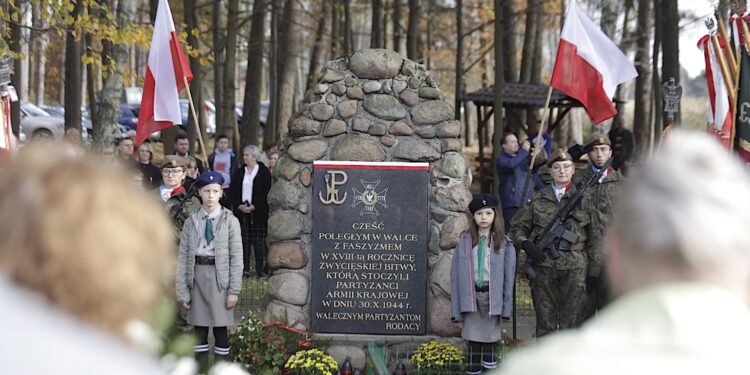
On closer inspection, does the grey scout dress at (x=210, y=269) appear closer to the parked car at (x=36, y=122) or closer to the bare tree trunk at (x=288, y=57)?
the bare tree trunk at (x=288, y=57)

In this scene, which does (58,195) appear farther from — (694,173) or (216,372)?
(694,173)

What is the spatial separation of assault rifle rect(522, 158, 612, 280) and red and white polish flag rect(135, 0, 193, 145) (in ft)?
12.2

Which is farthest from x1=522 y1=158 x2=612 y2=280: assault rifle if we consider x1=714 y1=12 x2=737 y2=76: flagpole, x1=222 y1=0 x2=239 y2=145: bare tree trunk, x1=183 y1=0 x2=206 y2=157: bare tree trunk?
x1=222 y1=0 x2=239 y2=145: bare tree trunk

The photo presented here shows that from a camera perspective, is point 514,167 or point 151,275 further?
point 514,167

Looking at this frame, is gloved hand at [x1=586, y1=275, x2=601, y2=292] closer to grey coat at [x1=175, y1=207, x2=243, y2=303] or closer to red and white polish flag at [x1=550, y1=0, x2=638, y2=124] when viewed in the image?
red and white polish flag at [x1=550, y1=0, x2=638, y2=124]

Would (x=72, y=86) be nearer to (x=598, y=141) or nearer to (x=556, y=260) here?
(x=598, y=141)

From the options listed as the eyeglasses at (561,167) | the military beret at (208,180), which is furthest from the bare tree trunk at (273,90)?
the military beret at (208,180)

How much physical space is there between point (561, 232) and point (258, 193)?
17.1ft

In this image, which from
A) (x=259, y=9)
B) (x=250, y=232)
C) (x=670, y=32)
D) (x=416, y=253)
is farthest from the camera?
(x=259, y=9)

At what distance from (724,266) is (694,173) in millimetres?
165

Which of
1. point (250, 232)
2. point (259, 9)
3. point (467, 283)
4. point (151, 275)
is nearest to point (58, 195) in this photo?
point (151, 275)

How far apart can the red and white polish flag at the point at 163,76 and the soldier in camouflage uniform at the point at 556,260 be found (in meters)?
3.54

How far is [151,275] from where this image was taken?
177 cm

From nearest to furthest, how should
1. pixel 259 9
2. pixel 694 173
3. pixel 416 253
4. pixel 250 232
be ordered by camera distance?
1. pixel 694 173
2. pixel 416 253
3. pixel 250 232
4. pixel 259 9
